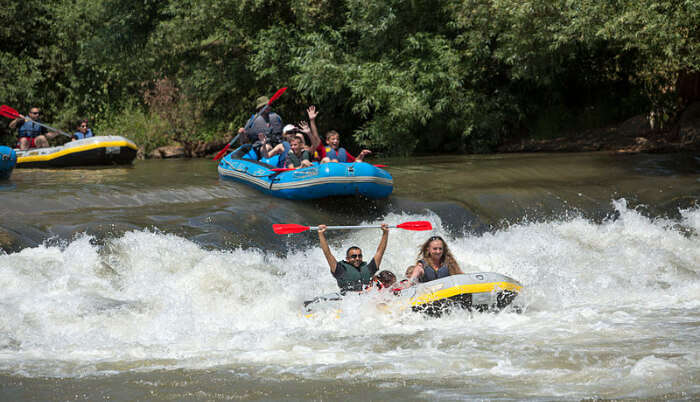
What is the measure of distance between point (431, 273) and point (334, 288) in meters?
1.41

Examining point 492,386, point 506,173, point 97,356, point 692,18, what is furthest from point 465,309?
point 692,18

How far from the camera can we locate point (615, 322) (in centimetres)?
600

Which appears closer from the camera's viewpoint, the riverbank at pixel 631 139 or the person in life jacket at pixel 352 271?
the person in life jacket at pixel 352 271

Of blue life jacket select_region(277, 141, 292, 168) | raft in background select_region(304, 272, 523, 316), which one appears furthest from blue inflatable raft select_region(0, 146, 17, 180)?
raft in background select_region(304, 272, 523, 316)

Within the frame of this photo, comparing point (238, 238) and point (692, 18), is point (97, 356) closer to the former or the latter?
point (238, 238)

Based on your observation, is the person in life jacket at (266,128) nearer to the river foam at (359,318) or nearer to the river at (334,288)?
the river at (334,288)

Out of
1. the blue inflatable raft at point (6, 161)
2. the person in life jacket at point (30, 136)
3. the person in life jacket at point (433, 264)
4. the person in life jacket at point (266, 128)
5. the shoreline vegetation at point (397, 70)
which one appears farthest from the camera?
the person in life jacket at point (30, 136)

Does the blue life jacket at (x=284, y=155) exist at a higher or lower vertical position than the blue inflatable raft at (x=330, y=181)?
higher

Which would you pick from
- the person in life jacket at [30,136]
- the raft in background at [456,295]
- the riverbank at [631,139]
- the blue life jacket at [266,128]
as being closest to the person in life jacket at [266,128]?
the blue life jacket at [266,128]

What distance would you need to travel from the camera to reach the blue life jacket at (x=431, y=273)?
253 inches

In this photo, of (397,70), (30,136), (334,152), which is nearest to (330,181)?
(334,152)

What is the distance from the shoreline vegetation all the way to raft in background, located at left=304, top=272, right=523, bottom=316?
6.49 metres

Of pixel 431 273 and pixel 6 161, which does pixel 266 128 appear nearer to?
pixel 6 161

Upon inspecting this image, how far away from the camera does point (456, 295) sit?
6.03 m
